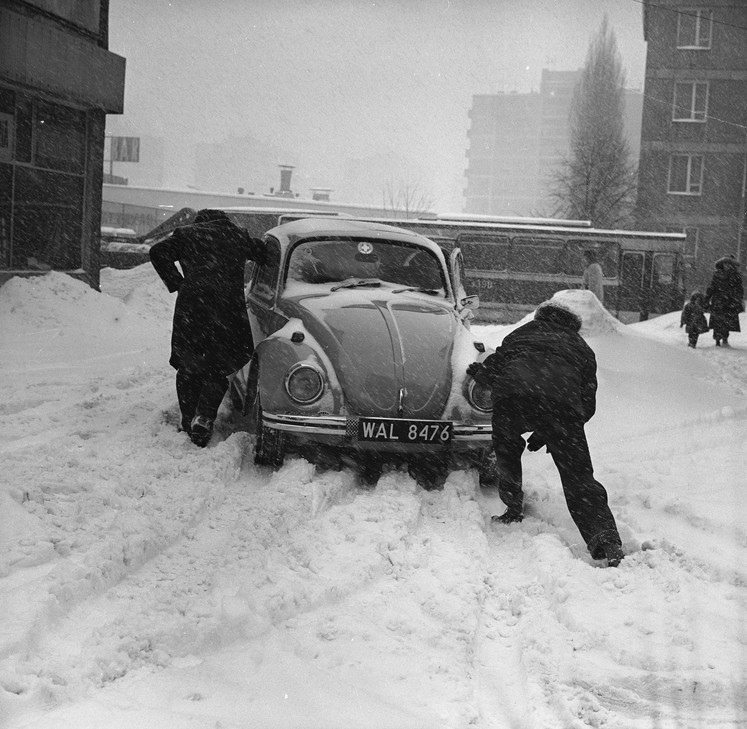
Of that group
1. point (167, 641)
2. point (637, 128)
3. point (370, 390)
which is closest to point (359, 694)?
→ point (167, 641)

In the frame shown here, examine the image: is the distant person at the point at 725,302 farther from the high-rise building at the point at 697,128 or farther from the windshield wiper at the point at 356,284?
the high-rise building at the point at 697,128

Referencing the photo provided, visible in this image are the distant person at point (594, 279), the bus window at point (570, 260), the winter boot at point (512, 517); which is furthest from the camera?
the bus window at point (570, 260)

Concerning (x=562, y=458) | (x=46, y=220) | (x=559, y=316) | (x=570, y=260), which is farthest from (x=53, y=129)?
(x=570, y=260)

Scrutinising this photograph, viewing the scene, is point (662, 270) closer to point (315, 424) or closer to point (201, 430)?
point (201, 430)

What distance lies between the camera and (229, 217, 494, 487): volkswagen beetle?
587 centimetres

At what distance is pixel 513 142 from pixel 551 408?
169m

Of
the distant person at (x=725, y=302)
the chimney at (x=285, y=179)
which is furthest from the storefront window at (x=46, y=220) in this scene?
the chimney at (x=285, y=179)

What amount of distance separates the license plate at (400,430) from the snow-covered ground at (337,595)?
0.89ft

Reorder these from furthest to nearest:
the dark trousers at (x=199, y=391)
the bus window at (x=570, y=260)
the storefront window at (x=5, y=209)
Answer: the bus window at (x=570, y=260) < the storefront window at (x=5, y=209) < the dark trousers at (x=199, y=391)

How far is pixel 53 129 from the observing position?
50.9 feet

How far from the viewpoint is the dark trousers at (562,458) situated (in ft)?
15.6

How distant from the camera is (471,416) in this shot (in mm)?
6012

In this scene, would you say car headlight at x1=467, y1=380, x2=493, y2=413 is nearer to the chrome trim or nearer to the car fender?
the chrome trim

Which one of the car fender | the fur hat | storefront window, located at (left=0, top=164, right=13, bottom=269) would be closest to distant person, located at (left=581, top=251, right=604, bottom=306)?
storefront window, located at (left=0, top=164, right=13, bottom=269)
